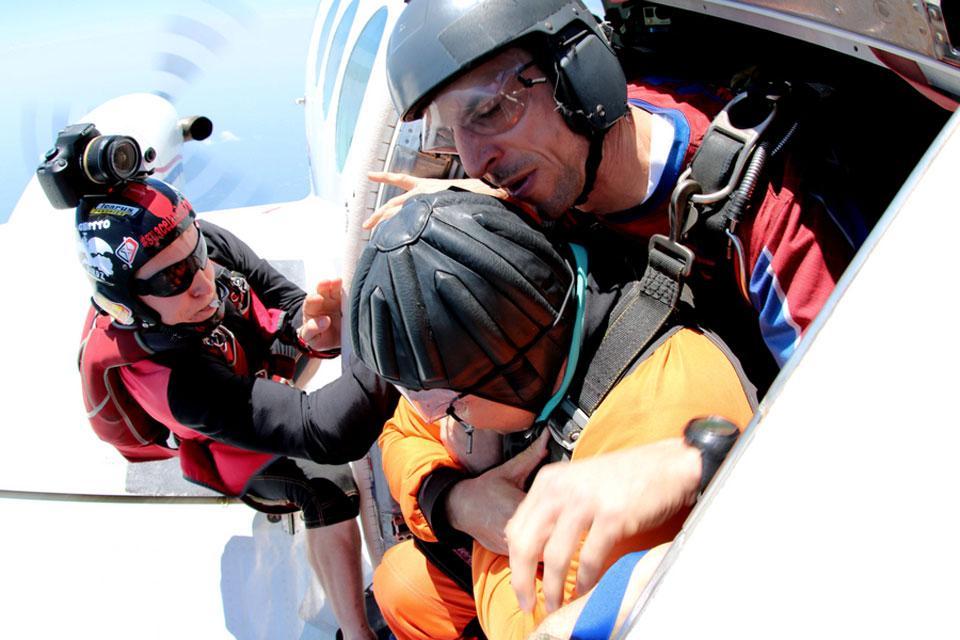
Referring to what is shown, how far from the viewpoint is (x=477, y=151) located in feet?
4.37

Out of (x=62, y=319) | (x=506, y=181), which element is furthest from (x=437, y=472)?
(x=62, y=319)

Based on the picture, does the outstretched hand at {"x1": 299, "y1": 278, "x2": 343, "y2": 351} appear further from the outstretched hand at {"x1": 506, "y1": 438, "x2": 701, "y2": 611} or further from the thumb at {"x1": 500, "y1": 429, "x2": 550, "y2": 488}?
the outstretched hand at {"x1": 506, "y1": 438, "x2": 701, "y2": 611}

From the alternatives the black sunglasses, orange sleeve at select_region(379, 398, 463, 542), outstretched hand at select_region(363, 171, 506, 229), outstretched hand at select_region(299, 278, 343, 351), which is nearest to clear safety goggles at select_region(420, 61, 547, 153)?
outstretched hand at select_region(363, 171, 506, 229)

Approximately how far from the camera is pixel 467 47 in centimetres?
120

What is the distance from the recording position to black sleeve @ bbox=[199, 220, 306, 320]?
2439 mm

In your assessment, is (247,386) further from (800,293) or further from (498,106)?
(800,293)

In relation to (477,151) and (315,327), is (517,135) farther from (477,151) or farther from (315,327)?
(315,327)

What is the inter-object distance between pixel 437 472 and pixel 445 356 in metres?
0.48

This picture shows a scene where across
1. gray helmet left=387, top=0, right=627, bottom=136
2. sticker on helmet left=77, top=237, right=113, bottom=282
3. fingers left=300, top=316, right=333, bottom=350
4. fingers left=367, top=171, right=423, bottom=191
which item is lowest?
fingers left=300, top=316, right=333, bottom=350

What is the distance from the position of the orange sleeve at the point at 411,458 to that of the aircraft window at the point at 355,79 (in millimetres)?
959

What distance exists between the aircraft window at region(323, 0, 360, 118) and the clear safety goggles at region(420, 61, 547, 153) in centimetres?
119

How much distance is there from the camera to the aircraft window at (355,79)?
1990 mm

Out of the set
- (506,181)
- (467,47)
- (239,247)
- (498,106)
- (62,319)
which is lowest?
(62,319)

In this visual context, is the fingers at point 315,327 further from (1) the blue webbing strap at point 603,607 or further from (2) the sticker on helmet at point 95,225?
(1) the blue webbing strap at point 603,607
